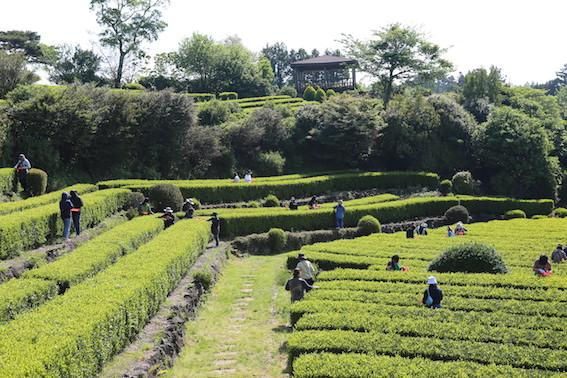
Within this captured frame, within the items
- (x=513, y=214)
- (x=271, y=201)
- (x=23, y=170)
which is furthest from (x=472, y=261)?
(x=513, y=214)

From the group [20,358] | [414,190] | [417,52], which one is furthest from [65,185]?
[417,52]

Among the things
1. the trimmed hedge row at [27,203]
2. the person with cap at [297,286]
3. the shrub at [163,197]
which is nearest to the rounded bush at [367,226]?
the shrub at [163,197]

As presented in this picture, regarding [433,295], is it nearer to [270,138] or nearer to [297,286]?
[297,286]

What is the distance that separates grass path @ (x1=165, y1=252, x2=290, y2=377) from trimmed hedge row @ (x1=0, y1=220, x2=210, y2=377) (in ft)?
4.30

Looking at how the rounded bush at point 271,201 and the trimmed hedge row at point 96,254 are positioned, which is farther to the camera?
the rounded bush at point 271,201

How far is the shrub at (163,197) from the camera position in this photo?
23.9 m

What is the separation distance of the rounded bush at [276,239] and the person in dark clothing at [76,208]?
8.52 meters

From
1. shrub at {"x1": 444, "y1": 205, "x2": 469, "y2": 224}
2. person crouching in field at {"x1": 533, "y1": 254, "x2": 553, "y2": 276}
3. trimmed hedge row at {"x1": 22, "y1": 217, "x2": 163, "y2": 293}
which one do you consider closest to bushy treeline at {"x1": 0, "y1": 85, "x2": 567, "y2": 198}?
trimmed hedge row at {"x1": 22, "y1": 217, "x2": 163, "y2": 293}

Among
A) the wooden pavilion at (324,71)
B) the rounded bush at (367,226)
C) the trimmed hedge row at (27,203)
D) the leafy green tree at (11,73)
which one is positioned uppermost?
the wooden pavilion at (324,71)

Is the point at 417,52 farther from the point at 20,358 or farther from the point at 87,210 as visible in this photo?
the point at 20,358

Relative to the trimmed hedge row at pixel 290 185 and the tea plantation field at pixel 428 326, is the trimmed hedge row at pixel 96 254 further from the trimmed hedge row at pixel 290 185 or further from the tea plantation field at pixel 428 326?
the trimmed hedge row at pixel 290 185

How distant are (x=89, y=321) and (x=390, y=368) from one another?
16.8ft

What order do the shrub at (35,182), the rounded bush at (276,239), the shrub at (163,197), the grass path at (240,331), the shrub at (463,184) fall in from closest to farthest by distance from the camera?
the grass path at (240,331) < the shrub at (35,182) < the rounded bush at (276,239) < the shrub at (163,197) < the shrub at (463,184)

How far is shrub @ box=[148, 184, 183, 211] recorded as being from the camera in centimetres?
2388
